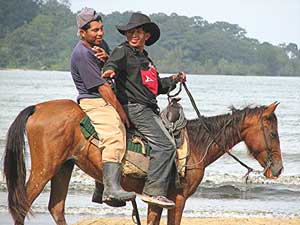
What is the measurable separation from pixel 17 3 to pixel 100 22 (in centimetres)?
10247

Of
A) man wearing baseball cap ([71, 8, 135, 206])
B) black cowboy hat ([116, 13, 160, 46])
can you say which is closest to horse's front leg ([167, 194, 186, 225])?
man wearing baseball cap ([71, 8, 135, 206])

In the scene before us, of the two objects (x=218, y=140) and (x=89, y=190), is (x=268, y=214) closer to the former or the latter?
(x=89, y=190)

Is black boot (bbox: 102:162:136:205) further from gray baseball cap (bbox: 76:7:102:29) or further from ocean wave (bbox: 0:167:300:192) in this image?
ocean wave (bbox: 0:167:300:192)

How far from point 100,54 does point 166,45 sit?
8837cm

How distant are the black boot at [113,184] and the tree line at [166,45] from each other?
250 feet

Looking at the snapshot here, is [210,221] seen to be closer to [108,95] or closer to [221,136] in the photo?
[221,136]

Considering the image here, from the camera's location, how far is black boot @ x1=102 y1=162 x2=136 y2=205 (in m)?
7.32

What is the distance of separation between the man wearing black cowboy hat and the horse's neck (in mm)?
602

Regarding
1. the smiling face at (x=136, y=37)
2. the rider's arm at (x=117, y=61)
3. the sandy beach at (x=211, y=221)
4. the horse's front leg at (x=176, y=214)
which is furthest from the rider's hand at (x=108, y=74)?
the sandy beach at (x=211, y=221)

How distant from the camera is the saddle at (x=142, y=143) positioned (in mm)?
7516

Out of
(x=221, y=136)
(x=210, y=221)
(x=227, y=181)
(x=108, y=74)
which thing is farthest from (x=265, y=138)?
(x=227, y=181)

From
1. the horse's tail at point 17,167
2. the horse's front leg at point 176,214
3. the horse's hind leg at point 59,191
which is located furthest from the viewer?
the horse's hind leg at point 59,191

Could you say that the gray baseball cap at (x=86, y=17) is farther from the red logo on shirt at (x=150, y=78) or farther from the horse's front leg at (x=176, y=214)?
the horse's front leg at (x=176, y=214)

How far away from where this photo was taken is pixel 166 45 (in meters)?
95.6
